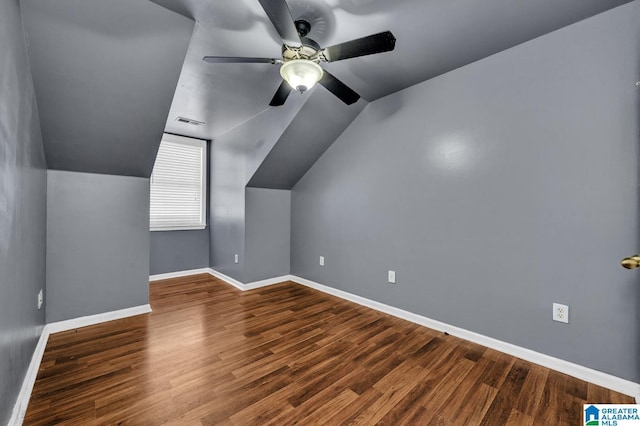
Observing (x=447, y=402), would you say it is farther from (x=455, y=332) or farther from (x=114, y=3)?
(x=114, y=3)

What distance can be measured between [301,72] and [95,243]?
2.63 meters

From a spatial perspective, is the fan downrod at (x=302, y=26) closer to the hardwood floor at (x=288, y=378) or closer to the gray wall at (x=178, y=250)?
the hardwood floor at (x=288, y=378)

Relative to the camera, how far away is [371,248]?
311 cm

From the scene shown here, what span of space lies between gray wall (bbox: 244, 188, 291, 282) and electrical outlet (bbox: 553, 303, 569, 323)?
3160mm

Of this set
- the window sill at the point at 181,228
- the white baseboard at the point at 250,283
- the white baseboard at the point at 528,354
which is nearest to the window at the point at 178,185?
the window sill at the point at 181,228

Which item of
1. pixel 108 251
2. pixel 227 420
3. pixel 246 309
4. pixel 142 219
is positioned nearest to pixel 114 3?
pixel 142 219

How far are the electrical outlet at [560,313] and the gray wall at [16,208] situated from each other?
3.17 m

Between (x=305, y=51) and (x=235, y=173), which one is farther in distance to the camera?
(x=235, y=173)

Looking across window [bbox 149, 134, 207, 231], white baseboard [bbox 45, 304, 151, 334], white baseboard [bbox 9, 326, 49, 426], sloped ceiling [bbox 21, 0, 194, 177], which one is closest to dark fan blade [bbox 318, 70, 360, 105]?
sloped ceiling [bbox 21, 0, 194, 177]

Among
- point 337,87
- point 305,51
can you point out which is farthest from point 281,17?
point 337,87

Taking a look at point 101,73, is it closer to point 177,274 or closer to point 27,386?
point 27,386

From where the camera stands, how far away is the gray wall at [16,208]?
1205mm

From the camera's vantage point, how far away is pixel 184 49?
1.94 metres

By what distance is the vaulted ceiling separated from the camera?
1645mm
